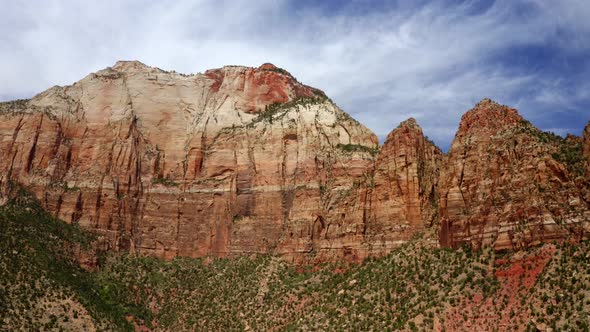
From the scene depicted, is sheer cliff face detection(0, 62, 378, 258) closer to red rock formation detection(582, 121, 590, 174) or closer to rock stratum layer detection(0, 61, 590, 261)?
rock stratum layer detection(0, 61, 590, 261)

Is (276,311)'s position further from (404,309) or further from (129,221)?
(129,221)

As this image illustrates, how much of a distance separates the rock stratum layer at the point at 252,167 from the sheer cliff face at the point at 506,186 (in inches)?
5.9

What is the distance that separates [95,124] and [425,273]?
192 ft

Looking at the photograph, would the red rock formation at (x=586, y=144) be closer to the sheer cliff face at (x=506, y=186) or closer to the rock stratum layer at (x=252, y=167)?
the rock stratum layer at (x=252, y=167)

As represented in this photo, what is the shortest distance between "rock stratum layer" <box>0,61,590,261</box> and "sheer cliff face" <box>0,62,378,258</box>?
196mm

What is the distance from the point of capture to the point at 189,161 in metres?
101

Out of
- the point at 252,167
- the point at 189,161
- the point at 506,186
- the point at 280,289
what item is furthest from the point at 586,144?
the point at 189,161

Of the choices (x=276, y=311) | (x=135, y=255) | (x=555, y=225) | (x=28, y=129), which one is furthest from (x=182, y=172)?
(x=555, y=225)

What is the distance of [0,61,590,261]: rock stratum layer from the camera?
225 feet

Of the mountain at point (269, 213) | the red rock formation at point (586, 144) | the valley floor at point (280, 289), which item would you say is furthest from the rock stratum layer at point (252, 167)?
the valley floor at point (280, 289)

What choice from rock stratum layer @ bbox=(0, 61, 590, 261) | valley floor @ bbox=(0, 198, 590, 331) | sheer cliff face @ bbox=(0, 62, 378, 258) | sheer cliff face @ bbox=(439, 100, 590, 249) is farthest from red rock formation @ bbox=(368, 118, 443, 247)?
sheer cliff face @ bbox=(439, 100, 590, 249)

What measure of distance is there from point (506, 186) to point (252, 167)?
132 ft

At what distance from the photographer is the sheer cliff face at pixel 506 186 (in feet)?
200

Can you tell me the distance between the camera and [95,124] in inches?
4082
